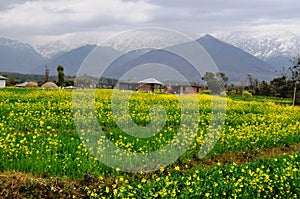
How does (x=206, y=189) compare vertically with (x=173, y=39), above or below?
below

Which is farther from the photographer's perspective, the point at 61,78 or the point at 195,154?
the point at 61,78

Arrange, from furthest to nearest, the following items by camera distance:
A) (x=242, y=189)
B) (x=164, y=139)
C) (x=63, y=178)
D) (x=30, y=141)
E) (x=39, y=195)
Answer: (x=164, y=139)
(x=30, y=141)
(x=242, y=189)
(x=63, y=178)
(x=39, y=195)

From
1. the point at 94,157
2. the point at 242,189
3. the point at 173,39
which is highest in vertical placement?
the point at 173,39

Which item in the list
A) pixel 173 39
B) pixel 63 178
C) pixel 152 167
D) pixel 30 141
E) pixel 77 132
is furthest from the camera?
pixel 173 39

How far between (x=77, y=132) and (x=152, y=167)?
131 inches

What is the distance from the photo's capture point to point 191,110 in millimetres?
16734

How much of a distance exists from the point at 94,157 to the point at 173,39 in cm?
594

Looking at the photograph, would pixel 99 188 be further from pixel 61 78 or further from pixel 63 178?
pixel 61 78

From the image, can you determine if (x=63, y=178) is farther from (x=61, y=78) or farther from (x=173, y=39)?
(x=61, y=78)

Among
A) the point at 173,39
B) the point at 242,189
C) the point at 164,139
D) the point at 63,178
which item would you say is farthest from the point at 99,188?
the point at 173,39

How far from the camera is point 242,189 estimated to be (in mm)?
7070

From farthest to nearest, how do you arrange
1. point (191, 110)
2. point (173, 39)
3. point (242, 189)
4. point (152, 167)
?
point (191, 110) < point (173, 39) < point (152, 167) < point (242, 189)

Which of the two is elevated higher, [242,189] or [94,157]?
[94,157]

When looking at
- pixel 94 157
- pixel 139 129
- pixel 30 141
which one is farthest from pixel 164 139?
pixel 30 141
